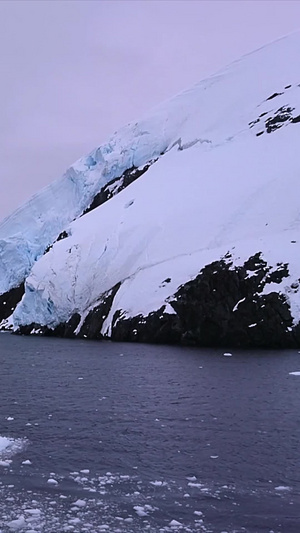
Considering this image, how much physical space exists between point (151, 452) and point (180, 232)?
50803 mm

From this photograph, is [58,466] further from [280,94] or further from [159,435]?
[280,94]

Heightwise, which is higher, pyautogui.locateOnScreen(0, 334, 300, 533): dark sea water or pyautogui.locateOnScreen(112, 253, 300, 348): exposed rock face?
pyautogui.locateOnScreen(112, 253, 300, 348): exposed rock face

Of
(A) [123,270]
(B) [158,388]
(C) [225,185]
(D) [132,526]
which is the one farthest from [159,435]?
(C) [225,185]

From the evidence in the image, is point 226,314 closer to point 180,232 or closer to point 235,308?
point 235,308

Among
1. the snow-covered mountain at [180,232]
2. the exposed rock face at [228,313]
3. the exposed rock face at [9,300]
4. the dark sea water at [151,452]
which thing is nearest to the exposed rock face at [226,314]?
the exposed rock face at [228,313]

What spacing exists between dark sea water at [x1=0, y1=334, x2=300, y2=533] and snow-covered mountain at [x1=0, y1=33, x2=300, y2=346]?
20653mm

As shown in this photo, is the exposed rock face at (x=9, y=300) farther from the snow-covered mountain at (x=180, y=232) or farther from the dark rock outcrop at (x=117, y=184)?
the dark rock outcrop at (x=117, y=184)

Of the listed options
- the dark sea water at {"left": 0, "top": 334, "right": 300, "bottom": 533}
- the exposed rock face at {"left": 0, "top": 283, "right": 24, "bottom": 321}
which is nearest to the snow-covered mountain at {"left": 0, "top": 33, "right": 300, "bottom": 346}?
the exposed rock face at {"left": 0, "top": 283, "right": 24, "bottom": 321}

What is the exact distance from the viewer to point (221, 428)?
20.7 meters

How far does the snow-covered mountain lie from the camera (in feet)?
183

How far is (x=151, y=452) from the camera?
17.6 m

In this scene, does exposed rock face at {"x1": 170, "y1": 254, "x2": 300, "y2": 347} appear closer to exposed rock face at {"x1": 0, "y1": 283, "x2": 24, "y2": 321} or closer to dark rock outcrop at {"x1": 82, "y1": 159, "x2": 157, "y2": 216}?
dark rock outcrop at {"x1": 82, "y1": 159, "x2": 157, "y2": 216}

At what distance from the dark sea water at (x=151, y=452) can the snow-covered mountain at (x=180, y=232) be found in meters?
20.7

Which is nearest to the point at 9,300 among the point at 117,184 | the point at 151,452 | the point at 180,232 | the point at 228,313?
the point at 117,184
